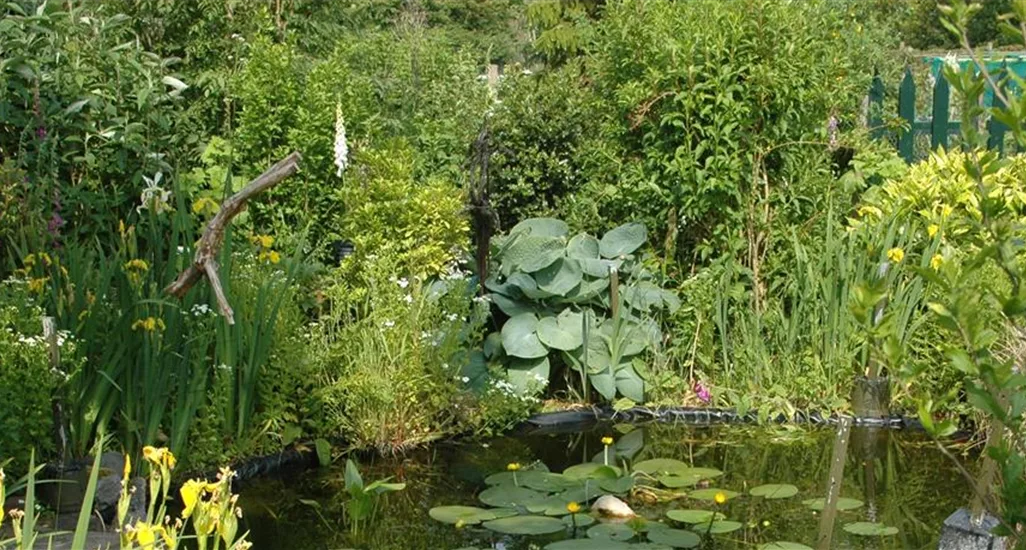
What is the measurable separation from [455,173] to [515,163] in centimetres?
47

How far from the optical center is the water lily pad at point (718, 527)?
4.25m

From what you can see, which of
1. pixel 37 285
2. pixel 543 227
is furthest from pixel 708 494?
pixel 37 285

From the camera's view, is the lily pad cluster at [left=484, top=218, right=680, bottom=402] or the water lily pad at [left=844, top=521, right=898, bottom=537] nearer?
the water lily pad at [left=844, top=521, right=898, bottom=537]

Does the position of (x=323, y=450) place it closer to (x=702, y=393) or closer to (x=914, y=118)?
(x=702, y=393)

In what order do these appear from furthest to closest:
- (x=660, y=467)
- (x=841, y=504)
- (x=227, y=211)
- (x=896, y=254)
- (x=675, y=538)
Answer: (x=896, y=254) → (x=660, y=467) → (x=841, y=504) → (x=675, y=538) → (x=227, y=211)

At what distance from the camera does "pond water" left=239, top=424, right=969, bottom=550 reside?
429 cm

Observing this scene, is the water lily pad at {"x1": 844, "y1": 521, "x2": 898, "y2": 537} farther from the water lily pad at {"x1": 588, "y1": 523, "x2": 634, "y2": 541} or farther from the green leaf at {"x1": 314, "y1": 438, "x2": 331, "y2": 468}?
the green leaf at {"x1": 314, "y1": 438, "x2": 331, "y2": 468}

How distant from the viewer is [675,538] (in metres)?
4.14

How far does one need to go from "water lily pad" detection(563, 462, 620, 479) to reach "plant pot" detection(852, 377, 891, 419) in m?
1.39

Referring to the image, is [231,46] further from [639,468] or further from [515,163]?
[639,468]

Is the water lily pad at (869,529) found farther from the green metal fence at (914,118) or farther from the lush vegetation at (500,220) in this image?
the green metal fence at (914,118)

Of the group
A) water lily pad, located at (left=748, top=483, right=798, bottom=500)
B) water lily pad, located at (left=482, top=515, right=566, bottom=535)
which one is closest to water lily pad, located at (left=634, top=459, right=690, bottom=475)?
water lily pad, located at (left=748, top=483, right=798, bottom=500)

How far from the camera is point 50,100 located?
580 centimetres

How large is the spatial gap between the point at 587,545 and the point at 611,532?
205mm
